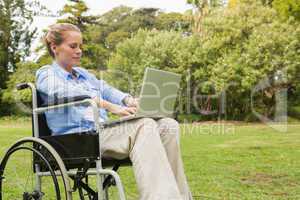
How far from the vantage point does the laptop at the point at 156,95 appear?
236 centimetres

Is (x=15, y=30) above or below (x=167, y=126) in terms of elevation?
above

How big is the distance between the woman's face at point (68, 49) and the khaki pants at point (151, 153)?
46cm

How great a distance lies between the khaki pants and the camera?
2.18 meters

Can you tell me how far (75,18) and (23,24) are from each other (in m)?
2.38

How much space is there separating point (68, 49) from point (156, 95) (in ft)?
1.87

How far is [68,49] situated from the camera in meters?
2.69

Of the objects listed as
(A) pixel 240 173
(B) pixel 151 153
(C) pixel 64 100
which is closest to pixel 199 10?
(A) pixel 240 173

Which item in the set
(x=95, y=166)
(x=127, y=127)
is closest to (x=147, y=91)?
(x=127, y=127)

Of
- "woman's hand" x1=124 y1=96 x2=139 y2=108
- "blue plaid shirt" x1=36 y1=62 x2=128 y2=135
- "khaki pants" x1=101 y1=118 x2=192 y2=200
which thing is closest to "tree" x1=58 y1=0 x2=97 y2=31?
"woman's hand" x1=124 y1=96 x2=139 y2=108

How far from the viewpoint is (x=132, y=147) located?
2.32 meters

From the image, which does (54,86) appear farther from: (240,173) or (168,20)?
(168,20)

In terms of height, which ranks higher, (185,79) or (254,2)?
(254,2)

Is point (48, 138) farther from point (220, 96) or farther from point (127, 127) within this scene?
point (220, 96)

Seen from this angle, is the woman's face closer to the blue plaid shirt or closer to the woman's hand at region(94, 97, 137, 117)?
the blue plaid shirt
